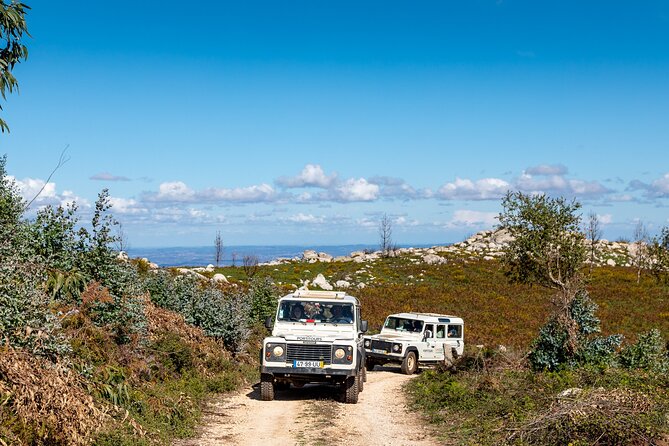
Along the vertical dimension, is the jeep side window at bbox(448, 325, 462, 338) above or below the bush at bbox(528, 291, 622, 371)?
below

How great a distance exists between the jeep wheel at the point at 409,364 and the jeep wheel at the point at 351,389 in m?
8.98

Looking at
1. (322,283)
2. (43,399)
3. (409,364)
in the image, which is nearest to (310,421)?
(43,399)

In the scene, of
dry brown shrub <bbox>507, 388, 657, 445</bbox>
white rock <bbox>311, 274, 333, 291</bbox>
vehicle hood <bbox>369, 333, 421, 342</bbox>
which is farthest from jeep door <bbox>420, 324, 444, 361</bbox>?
white rock <bbox>311, 274, 333, 291</bbox>

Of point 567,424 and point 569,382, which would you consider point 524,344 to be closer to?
point 569,382

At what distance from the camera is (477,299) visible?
48750mm

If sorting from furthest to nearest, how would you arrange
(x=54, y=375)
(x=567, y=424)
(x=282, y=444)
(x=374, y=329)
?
1. (x=374, y=329)
2. (x=282, y=444)
3. (x=567, y=424)
4. (x=54, y=375)

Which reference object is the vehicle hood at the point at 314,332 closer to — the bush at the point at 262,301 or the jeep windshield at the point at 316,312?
the jeep windshield at the point at 316,312

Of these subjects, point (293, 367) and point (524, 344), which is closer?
point (293, 367)

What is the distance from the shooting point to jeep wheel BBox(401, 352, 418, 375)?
24844 mm

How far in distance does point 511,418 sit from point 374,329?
25879 millimetres

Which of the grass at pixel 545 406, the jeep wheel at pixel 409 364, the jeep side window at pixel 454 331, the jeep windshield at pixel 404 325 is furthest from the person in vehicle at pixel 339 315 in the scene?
the jeep side window at pixel 454 331

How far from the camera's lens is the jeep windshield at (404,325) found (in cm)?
2647

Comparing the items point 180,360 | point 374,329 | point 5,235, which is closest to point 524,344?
point 374,329

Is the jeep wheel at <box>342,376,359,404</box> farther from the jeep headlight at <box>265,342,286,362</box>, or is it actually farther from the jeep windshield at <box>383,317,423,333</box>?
the jeep windshield at <box>383,317,423,333</box>
